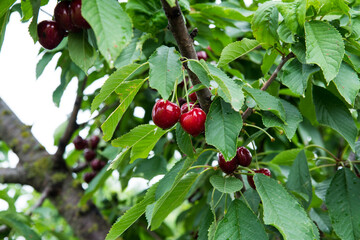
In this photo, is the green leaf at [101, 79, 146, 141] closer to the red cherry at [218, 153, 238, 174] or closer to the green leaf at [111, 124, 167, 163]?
the green leaf at [111, 124, 167, 163]

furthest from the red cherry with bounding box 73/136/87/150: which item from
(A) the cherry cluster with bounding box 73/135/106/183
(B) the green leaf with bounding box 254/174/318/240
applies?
(B) the green leaf with bounding box 254/174/318/240

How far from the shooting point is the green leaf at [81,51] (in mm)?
1058

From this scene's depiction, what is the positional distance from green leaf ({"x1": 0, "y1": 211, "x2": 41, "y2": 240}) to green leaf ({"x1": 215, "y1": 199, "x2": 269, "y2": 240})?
919mm

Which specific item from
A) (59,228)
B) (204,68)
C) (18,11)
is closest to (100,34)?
(204,68)

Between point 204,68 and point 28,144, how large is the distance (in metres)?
1.66

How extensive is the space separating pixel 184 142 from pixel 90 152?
1.50 metres

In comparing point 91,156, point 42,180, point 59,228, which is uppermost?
point 42,180

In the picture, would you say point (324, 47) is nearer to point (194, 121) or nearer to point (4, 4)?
point (194, 121)

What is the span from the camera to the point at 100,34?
29.1 inches

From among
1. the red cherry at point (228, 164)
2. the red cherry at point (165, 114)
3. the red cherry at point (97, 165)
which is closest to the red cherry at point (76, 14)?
the red cherry at point (165, 114)

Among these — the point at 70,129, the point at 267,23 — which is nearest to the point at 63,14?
the point at 267,23

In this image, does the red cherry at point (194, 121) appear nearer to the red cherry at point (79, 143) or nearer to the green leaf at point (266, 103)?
the green leaf at point (266, 103)

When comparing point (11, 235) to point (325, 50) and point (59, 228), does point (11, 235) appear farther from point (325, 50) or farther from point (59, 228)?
point (59, 228)

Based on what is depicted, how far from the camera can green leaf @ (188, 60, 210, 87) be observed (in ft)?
3.07
